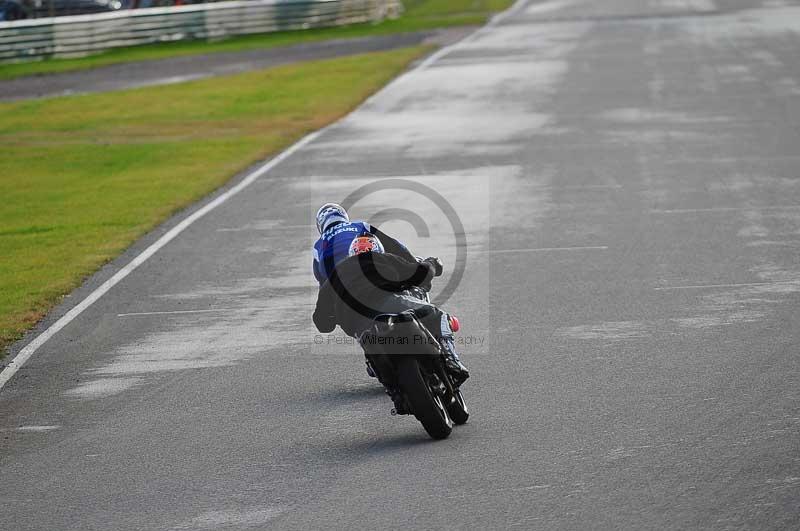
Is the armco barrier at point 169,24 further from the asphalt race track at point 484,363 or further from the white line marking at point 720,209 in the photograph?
the white line marking at point 720,209

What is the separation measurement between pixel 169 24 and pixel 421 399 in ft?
130

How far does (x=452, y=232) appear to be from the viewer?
627 inches

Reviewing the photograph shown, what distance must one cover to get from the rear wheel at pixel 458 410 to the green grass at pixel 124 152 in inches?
209

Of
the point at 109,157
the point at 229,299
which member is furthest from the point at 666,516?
the point at 109,157

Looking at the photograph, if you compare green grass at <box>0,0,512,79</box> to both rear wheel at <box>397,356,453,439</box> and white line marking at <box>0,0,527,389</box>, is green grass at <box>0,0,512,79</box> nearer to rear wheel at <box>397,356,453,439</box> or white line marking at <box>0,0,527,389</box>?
white line marking at <box>0,0,527,389</box>

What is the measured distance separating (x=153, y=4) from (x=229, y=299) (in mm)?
41983

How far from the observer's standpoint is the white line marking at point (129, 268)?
38.1 feet

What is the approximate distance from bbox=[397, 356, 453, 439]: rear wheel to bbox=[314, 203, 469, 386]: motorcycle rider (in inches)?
15.6

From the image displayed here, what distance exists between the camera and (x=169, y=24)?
152 feet

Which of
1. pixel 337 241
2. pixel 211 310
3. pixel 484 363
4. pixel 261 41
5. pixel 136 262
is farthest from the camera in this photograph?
pixel 261 41

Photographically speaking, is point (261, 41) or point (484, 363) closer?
point (484, 363)

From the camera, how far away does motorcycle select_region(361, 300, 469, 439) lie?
846cm

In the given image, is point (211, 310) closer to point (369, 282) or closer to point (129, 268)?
point (129, 268)

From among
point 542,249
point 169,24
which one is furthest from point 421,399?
point 169,24
